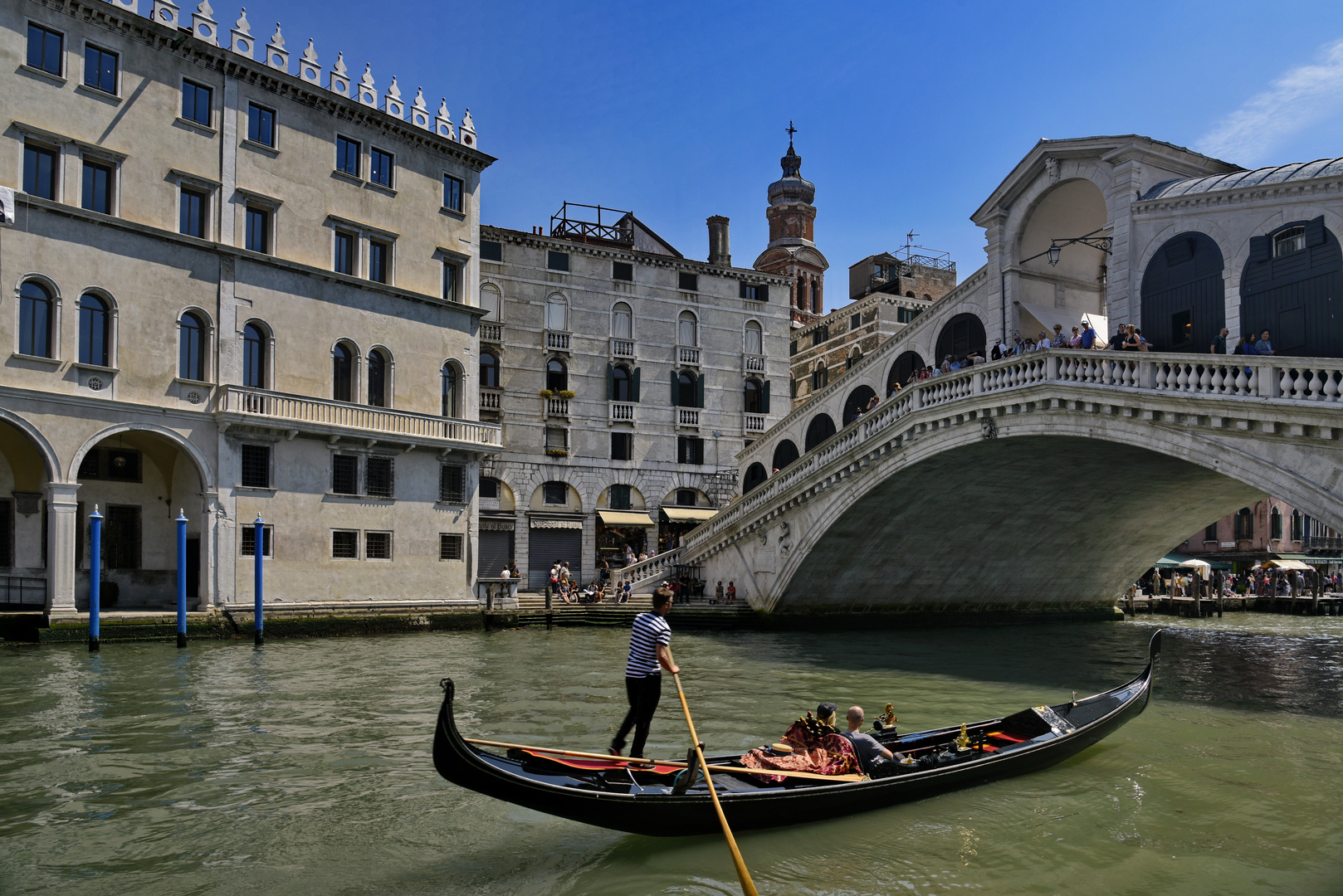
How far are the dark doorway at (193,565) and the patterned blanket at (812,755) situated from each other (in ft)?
50.9

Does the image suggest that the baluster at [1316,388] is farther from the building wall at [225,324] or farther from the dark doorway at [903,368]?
the building wall at [225,324]

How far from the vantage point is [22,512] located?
18.2m

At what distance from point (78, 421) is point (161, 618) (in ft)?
11.8

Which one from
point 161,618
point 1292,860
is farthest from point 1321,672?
point 161,618

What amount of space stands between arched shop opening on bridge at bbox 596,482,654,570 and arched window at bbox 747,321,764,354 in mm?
5910

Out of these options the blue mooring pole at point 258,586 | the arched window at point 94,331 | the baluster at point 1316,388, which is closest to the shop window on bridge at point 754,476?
the blue mooring pole at point 258,586

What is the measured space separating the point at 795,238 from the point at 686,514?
2552cm

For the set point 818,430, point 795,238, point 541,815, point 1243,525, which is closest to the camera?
point 541,815

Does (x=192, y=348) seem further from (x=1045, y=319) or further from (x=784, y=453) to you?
(x=1045, y=319)

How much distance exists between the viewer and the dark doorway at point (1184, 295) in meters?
15.4

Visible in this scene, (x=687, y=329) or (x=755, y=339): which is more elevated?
(x=687, y=329)

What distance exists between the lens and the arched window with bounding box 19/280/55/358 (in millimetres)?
16406

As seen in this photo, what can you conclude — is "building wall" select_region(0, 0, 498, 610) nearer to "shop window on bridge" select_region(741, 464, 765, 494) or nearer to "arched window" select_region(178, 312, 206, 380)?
"arched window" select_region(178, 312, 206, 380)

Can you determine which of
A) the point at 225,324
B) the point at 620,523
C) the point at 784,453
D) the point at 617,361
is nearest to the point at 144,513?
the point at 225,324
